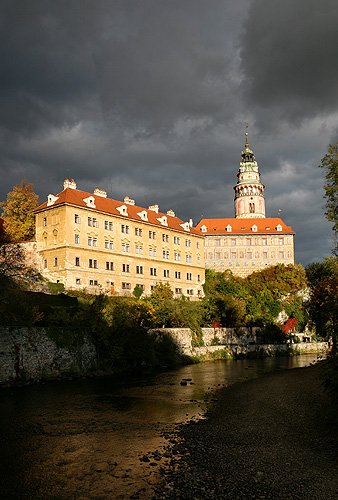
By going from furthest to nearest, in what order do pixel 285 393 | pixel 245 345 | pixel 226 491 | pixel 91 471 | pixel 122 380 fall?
pixel 245 345 → pixel 122 380 → pixel 285 393 → pixel 91 471 → pixel 226 491

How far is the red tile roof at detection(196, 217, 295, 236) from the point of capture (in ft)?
329

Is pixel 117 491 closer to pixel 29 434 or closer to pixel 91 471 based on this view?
pixel 91 471

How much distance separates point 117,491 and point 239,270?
9113 cm

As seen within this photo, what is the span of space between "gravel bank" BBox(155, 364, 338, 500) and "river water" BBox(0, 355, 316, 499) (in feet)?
2.59

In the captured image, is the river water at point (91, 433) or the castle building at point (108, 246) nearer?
the river water at point (91, 433)

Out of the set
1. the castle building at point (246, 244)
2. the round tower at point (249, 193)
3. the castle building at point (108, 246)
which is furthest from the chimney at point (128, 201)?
the round tower at point (249, 193)

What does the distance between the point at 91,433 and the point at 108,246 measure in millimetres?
43167

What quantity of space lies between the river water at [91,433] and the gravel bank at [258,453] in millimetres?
789

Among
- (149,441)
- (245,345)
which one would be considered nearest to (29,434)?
(149,441)

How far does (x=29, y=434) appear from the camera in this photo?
15.5 m

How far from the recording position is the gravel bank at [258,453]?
10.2 m

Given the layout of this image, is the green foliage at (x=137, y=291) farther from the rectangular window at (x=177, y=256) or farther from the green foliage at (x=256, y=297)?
the rectangular window at (x=177, y=256)

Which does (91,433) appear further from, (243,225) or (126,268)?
(243,225)

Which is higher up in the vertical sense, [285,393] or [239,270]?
[239,270]
